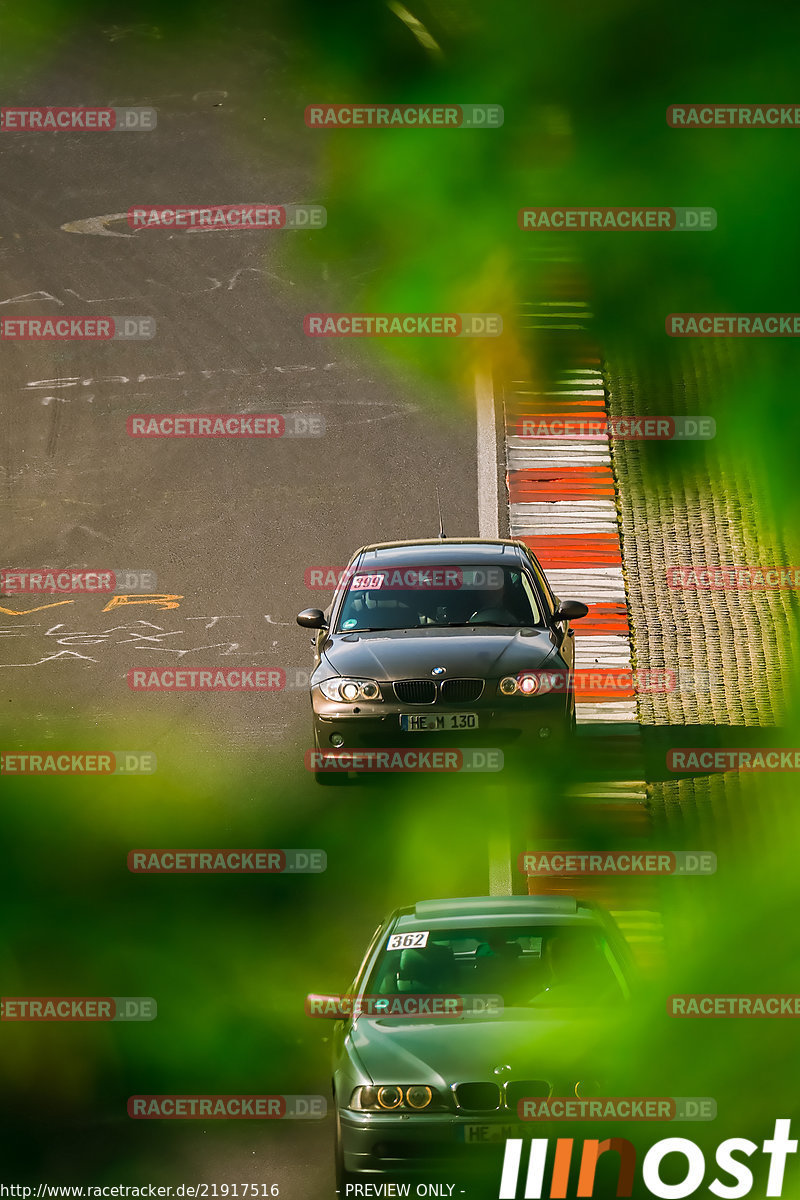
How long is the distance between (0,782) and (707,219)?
4599 millimetres

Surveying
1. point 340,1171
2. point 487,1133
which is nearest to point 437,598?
point 340,1171

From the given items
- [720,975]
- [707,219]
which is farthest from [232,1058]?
[707,219]

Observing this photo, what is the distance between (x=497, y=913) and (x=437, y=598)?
426 centimetres

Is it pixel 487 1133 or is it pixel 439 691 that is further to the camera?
pixel 439 691

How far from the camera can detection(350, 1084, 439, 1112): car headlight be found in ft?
19.9

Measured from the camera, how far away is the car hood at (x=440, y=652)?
988 cm

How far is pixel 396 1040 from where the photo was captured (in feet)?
21.0

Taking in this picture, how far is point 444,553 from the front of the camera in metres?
11.5

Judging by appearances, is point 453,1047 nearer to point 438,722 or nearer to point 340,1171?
point 340,1171

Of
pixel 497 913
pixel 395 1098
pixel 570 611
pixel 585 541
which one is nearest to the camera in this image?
pixel 395 1098

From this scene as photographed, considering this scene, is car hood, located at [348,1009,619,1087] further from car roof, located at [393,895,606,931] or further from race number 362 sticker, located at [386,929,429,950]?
car roof, located at [393,895,606,931]

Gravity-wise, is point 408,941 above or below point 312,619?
below

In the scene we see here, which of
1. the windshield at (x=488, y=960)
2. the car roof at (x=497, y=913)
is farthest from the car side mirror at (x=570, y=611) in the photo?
the windshield at (x=488, y=960)

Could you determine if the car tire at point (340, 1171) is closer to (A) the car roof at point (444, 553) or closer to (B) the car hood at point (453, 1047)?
(B) the car hood at point (453, 1047)
